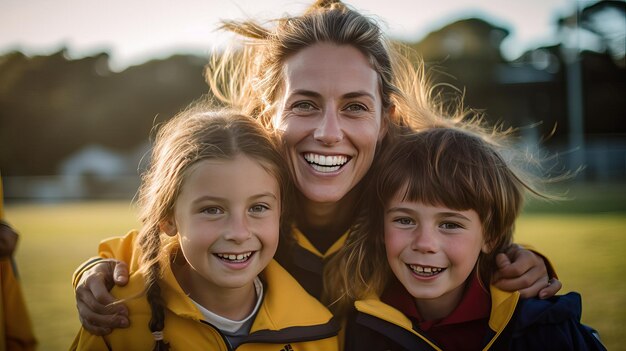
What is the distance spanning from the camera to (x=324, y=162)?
2.77m

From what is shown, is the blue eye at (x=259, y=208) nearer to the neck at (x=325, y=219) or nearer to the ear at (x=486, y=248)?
the neck at (x=325, y=219)

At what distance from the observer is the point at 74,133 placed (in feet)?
122

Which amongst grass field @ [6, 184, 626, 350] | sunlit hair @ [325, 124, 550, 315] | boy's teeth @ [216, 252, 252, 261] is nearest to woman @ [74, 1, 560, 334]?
sunlit hair @ [325, 124, 550, 315]

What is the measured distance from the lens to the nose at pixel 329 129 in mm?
2693

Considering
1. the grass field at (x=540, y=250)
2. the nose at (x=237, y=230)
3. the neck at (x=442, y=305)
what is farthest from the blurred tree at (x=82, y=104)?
the neck at (x=442, y=305)

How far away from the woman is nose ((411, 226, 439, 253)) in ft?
1.21

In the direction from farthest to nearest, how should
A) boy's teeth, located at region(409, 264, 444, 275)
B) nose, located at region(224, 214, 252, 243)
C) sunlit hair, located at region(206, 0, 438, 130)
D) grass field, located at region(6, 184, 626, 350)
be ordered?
1. grass field, located at region(6, 184, 626, 350)
2. sunlit hair, located at region(206, 0, 438, 130)
3. boy's teeth, located at region(409, 264, 444, 275)
4. nose, located at region(224, 214, 252, 243)

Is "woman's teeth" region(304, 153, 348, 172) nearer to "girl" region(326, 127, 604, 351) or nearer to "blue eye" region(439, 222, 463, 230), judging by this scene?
"girl" region(326, 127, 604, 351)

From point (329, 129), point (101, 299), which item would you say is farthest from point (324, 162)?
point (101, 299)

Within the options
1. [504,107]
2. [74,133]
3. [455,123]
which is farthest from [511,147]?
[74,133]

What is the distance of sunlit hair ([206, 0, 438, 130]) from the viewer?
2891 mm

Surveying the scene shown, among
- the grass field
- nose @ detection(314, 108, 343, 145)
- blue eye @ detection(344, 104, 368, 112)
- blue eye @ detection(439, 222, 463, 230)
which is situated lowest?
the grass field

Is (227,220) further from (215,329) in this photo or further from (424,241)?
(424,241)

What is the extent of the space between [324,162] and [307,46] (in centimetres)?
60
